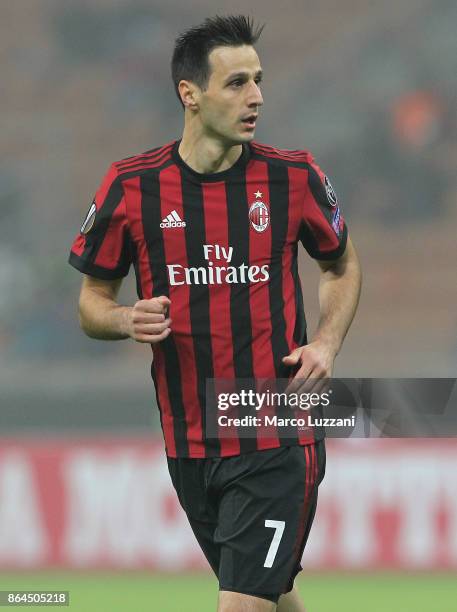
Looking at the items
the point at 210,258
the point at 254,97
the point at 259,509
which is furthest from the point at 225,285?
the point at 259,509

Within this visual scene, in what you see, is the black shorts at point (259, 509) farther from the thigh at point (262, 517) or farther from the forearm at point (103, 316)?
the forearm at point (103, 316)

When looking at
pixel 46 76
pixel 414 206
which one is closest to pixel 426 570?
pixel 414 206

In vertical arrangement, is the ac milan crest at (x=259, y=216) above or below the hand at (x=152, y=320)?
above

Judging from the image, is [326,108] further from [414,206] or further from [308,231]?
[308,231]

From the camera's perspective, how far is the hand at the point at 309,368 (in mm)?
3467

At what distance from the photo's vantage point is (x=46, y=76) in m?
11.0

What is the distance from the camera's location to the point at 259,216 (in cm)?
360

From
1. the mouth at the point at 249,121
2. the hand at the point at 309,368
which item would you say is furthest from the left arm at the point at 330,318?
the mouth at the point at 249,121

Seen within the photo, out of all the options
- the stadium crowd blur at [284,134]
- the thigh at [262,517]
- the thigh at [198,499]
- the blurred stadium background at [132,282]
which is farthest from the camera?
the stadium crowd blur at [284,134]

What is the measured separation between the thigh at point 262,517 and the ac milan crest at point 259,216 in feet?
2.12

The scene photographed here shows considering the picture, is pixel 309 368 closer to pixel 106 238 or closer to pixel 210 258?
pixel 210 258

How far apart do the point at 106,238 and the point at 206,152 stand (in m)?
0.39

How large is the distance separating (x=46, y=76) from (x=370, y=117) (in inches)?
114

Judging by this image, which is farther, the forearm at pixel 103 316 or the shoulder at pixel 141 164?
→ the shoulder at pixel 141 164
